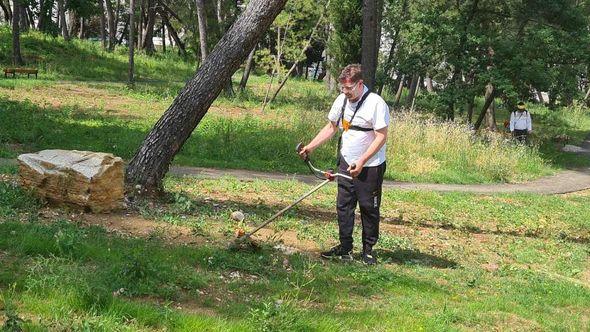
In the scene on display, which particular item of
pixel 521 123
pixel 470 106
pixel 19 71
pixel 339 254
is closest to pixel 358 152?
pixel 339 254

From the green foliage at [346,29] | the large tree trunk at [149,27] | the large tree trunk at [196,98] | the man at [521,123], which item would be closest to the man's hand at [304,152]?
the large tree trunk at [196,98]

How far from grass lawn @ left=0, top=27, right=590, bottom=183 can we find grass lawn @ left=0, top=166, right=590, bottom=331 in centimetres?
438

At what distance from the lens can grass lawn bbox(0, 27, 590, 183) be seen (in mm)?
14258

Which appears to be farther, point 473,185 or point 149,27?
point 149,27

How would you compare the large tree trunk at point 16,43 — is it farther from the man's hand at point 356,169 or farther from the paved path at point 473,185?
the man's hand at point 356,169

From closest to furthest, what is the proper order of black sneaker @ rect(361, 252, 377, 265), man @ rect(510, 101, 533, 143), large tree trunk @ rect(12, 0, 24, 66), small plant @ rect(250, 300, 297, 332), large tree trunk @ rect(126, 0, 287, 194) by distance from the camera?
small plant @ rect(250, 300, 297, 332) → black sneaker @ rect(361, 252, 377, 265) → large tree trunk @ rect(126, 0, 287, 194) → man @ rect(510, 101, 533, 143) → large tree trunk @ rect(12, 0, 24, 66)

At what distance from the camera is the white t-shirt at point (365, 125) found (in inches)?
255

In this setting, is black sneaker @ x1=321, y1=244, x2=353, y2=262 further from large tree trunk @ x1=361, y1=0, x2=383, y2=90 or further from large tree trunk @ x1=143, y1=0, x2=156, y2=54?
large tree trunk @ x1=143, y1=0, x2=156, y2=54

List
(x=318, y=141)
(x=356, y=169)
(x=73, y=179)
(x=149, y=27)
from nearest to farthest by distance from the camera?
(x=356, y=169), (x=318, y=141), (x=73, y=179), (x=149, y=27)

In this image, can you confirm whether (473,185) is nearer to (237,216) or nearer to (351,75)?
(237,216)

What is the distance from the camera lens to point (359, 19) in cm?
2745

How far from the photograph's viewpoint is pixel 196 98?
327 inches

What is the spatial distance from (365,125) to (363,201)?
787mm

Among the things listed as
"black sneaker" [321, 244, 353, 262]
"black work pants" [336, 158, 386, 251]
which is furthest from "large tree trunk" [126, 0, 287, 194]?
"black sneaker" [321, 244, 353, 262]
